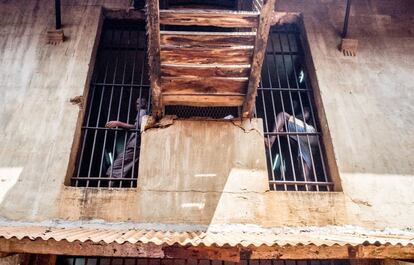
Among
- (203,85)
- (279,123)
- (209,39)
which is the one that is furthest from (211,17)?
(279,123)

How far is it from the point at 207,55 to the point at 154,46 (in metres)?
0.73

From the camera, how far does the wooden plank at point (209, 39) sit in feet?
16.5

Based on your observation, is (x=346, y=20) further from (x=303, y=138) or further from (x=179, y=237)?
(x=179, y=237)

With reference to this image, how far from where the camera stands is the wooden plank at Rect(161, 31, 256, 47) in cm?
502

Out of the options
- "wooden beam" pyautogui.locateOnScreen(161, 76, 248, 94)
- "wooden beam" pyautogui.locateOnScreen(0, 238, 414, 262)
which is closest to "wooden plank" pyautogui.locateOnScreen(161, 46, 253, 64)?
"wooden beam" pyautogui.locateOnScreen(161, 76, 248, 94)

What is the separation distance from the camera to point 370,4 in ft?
26.7

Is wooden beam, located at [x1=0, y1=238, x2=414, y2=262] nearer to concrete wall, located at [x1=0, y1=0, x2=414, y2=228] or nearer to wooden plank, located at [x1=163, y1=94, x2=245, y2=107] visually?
concrete wall, located at [x1=0, y1=0, x2=414, y2=228]

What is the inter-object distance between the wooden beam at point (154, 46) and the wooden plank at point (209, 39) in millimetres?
124

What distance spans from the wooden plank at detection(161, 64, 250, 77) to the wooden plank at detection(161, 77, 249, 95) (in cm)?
6

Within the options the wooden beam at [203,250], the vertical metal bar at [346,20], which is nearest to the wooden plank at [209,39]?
the wooden beam at [203,250]

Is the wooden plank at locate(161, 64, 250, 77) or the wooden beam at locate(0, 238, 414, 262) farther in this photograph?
the wooden plank at locate(161, 64, 250, 77)

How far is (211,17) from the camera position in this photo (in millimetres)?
4875

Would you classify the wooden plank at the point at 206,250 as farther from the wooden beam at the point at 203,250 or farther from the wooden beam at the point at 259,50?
the wooden beam at the point at 259,50

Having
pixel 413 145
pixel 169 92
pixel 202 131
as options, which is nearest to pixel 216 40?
pixel 169 92
